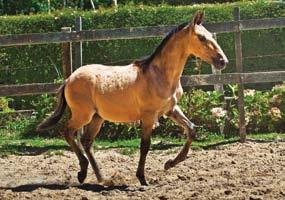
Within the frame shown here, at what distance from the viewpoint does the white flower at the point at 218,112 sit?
1126cm

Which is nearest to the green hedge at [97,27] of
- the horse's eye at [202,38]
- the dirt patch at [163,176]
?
the dirt patch at [163,176]

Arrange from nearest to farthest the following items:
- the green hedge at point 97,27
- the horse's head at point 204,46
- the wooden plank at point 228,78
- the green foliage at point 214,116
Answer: the horse's head at point 204,46 → the wooden plank at point 228,78 → the green foliage at point 214,116 → the green hedge at point 97,27

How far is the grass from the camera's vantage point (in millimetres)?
10105

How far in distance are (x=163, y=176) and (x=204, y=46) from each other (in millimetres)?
1671

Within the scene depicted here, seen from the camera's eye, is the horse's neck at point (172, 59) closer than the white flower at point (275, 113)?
Yes

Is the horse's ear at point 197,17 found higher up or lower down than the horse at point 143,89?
higher up

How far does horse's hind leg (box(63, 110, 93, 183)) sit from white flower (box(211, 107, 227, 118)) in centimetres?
392

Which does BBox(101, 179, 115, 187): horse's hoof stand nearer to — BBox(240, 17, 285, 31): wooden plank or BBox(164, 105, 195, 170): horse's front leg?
BBox(164, 105, 195, 170): horse's front leg

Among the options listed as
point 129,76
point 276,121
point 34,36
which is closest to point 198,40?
point 129,76

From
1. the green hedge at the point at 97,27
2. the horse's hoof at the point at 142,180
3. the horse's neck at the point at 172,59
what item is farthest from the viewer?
the green hedge at the point at 97,27

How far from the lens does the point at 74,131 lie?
7.97 meters

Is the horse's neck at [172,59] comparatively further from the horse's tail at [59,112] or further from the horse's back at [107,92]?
the horse's tail at [59,112]

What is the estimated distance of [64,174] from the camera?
8.38 meters

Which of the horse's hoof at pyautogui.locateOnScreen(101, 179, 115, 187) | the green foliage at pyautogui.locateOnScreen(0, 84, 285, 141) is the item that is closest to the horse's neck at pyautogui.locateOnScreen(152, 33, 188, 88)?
the horse's hoof at pyautogui.locateOnScreen(101, 179, 115, 187)
